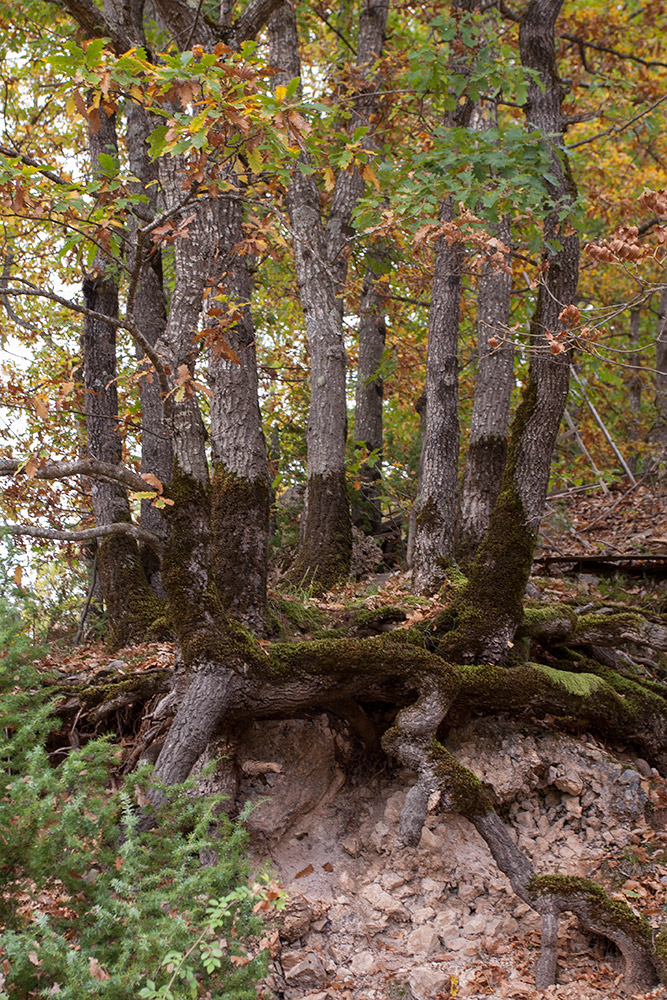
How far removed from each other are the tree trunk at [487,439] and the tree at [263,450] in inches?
15.1

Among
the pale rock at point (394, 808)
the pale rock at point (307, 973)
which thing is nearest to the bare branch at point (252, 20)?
the pale rock at point (394, 808)

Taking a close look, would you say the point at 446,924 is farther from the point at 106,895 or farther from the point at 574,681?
the point at 106,895

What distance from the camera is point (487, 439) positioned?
823 centimetres

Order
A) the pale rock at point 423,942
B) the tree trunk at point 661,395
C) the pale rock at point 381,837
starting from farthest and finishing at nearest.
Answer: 1. the tree trunk at point 661,395
2. the pale rock at point 381,837
3. the pale rock at point 423,942

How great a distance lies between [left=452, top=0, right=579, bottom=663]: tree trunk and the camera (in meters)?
6.05

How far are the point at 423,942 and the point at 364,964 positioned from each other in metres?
0.43

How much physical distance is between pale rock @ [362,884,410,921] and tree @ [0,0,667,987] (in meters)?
0.45

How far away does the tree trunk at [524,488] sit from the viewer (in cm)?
605

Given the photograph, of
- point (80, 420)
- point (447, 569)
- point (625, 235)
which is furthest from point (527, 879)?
point (80, 420)

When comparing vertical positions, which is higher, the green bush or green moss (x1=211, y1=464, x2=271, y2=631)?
green moss (x1=211, y1=464, x2=271, y2=631)

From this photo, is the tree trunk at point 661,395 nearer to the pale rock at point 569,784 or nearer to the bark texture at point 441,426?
the bark texture at point 441,426

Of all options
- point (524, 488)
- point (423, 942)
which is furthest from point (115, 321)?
point (423, 942)

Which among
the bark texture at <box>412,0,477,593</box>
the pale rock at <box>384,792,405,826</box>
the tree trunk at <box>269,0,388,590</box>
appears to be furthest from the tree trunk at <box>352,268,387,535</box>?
the pale rock at <box>384,792,405,826</box>

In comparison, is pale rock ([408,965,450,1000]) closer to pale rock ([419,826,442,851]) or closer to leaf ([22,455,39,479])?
pale rock ([419,826,442,851])
